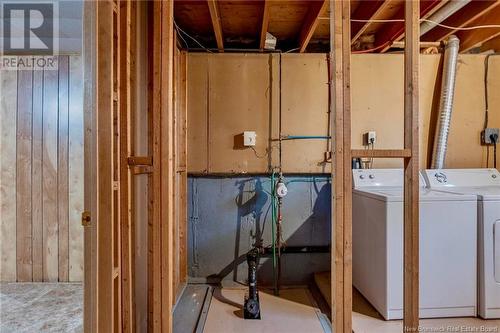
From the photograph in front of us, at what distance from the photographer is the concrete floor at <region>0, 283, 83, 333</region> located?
2209 mm

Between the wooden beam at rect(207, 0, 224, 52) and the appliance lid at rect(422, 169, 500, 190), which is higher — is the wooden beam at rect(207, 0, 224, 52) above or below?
above

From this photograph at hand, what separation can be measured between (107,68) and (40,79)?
1948mm

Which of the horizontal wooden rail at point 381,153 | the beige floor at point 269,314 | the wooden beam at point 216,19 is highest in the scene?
the wooden beam at point 216,19

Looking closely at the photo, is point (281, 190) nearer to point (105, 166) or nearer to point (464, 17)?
point (105, 166)

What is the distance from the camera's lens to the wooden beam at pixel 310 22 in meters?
2.41

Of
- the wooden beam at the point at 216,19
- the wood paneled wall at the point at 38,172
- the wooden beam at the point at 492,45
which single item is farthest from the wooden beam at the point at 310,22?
the wood paneled wall at the point at 38,172

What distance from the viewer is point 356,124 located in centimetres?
308

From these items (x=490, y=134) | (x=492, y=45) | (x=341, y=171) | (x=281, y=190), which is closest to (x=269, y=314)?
(x=281, y=190)

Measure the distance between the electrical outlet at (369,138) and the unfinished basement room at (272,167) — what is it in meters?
0.02

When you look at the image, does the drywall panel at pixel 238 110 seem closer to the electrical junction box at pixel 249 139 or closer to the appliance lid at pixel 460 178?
the electrical junction box at pixel 249 139

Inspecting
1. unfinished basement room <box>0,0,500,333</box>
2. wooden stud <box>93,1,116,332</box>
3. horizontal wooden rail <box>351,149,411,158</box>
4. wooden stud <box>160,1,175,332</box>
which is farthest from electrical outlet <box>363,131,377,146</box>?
wooden stud <box>93,1,116,332</box>

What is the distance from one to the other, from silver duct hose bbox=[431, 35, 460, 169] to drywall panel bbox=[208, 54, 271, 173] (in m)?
1.61

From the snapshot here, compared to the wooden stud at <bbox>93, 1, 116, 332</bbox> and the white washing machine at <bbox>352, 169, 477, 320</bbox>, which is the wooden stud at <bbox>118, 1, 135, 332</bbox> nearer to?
the wooden stud at <bbox>93, 1, 116, 332</bbox>

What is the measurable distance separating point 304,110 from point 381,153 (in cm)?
151
